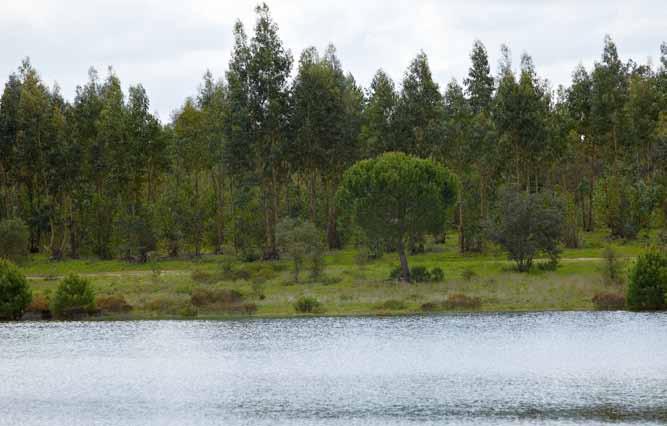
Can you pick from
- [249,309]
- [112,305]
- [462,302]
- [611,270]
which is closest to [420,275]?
[462,302]

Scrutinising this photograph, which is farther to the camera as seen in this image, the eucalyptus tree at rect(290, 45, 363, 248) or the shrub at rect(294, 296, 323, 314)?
the eucalyptus tree at rect(290, 45, 363, 248)

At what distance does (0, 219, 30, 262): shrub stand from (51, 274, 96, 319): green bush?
22.9 meters

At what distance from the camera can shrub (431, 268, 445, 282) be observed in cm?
8375

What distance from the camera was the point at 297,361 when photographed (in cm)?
5356

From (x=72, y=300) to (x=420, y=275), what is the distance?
1175 inches

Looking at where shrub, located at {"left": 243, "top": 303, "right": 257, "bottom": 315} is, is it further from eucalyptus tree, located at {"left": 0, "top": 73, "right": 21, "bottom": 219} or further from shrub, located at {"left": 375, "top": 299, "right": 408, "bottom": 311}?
eucalyptus tree, located at {"left": 0, "top": 73, "right": 21, "bottom": 219}

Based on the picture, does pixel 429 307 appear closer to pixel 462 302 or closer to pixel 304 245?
pixel 462 302

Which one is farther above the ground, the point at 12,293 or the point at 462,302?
the point at 12,293

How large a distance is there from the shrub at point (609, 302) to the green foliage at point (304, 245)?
27682mm

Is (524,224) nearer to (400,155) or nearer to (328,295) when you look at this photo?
(400,155)

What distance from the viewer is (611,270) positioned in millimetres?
76625

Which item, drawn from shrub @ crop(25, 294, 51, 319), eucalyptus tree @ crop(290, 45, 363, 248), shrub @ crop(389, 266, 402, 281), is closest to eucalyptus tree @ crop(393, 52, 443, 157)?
eucalyptus tree @ crop(290, 45, 363, 248)

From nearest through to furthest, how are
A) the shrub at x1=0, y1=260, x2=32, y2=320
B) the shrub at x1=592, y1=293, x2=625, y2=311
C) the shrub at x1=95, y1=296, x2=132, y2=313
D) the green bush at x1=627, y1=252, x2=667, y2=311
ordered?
the green bush at x1=627, y1=252, x2=667, y2=311
the shrub at x1=592, y1=293, x2=625, y2=311
the shrub at x1=0, y1=260, x2=32, y2=320
the shrub at x1=95, y1=296, x2=132, y2=313

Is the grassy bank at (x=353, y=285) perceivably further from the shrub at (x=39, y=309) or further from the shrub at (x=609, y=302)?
the shrub at (x=39, y=309)
